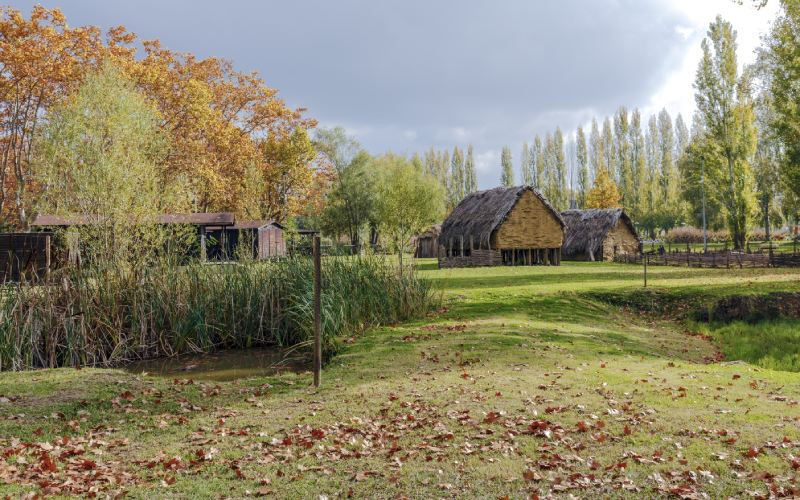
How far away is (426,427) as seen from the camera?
7.26m

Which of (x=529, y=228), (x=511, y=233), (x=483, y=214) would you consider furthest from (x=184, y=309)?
(x=483, y=214)

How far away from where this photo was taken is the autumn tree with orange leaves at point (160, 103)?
34.3 m

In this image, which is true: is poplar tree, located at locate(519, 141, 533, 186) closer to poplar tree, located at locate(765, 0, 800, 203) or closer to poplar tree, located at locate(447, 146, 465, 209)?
poplar tree, located at locate(447, 146, 465, 209)

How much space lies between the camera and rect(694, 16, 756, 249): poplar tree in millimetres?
44500

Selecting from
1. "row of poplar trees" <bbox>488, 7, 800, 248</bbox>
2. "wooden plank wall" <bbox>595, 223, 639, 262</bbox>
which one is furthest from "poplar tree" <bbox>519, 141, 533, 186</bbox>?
"wooden plank wall" <bbox>595, 223, 639, 262</bbox>

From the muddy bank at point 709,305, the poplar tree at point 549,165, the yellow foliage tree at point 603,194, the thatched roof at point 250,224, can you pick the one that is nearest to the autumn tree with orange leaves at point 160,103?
the thatched roof at point 250,224

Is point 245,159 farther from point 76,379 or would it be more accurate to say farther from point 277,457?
point 277,457

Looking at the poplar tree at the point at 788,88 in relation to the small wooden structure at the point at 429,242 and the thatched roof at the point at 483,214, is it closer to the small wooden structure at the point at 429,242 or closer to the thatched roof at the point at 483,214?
the thatched roof at the point at 483,214

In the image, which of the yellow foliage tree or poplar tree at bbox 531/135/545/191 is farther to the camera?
poplar tree at bbox 531/135/545/191

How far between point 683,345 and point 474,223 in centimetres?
2741

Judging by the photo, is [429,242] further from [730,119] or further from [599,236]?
[730,119]

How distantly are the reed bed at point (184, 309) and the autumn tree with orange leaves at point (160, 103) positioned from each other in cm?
1734

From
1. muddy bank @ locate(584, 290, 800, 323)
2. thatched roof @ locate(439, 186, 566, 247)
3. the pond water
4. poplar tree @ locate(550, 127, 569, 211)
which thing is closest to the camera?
the pond water

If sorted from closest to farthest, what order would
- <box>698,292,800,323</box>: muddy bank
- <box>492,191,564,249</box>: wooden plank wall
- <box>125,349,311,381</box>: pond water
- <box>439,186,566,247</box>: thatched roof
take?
<box>125,349,311,381</box>: pond water
<box>698,292,800,323</box>: muddy bank
<box>439,186,566,247</box>: thatched roof
<box>492,191,564,249</box>: wooden plank wall
